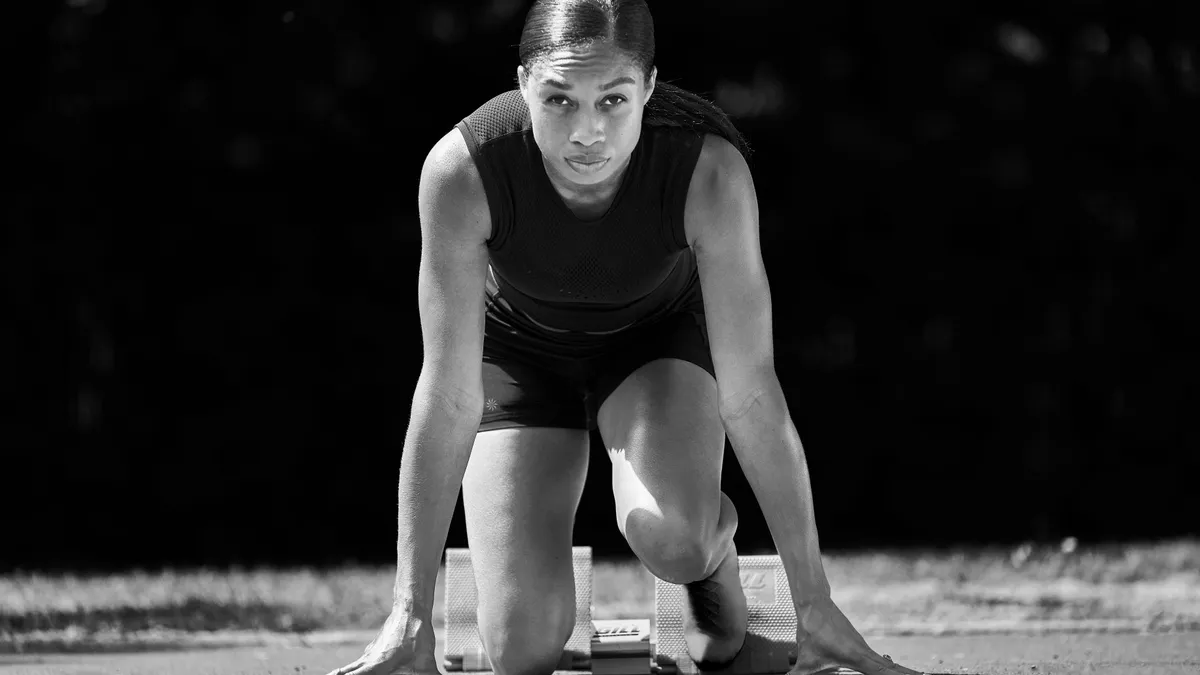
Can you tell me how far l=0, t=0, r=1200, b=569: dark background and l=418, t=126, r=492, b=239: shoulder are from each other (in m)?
3.02

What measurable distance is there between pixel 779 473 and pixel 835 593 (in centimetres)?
193

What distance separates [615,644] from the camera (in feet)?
10.3

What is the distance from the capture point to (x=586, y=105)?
7.30ft

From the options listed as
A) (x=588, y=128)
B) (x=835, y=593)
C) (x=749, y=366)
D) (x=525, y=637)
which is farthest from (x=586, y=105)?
(x=835, y=593)

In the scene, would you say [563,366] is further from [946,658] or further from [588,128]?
[946,658]

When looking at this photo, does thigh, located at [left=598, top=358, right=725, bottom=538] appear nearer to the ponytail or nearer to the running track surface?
the ponytail

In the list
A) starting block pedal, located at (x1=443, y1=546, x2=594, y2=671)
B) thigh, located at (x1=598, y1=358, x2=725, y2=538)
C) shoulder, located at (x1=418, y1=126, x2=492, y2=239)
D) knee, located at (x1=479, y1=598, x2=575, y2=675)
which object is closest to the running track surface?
starting block pedal, located at (x1=443, y1=546, x2=594, y2=671)

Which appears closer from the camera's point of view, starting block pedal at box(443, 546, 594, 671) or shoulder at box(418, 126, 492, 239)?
shoulder at box(418, 126, 492, 239)

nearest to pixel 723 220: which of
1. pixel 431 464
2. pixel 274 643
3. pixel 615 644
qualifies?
pixel 431 464

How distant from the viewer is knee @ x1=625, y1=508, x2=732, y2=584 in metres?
2.59

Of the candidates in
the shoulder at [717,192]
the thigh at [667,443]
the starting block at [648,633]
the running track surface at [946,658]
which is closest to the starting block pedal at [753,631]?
the starting block at [648,633]

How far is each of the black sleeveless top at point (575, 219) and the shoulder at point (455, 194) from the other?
15mm

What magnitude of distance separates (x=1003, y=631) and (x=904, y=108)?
2654 mm

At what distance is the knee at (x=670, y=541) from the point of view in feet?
8.51
